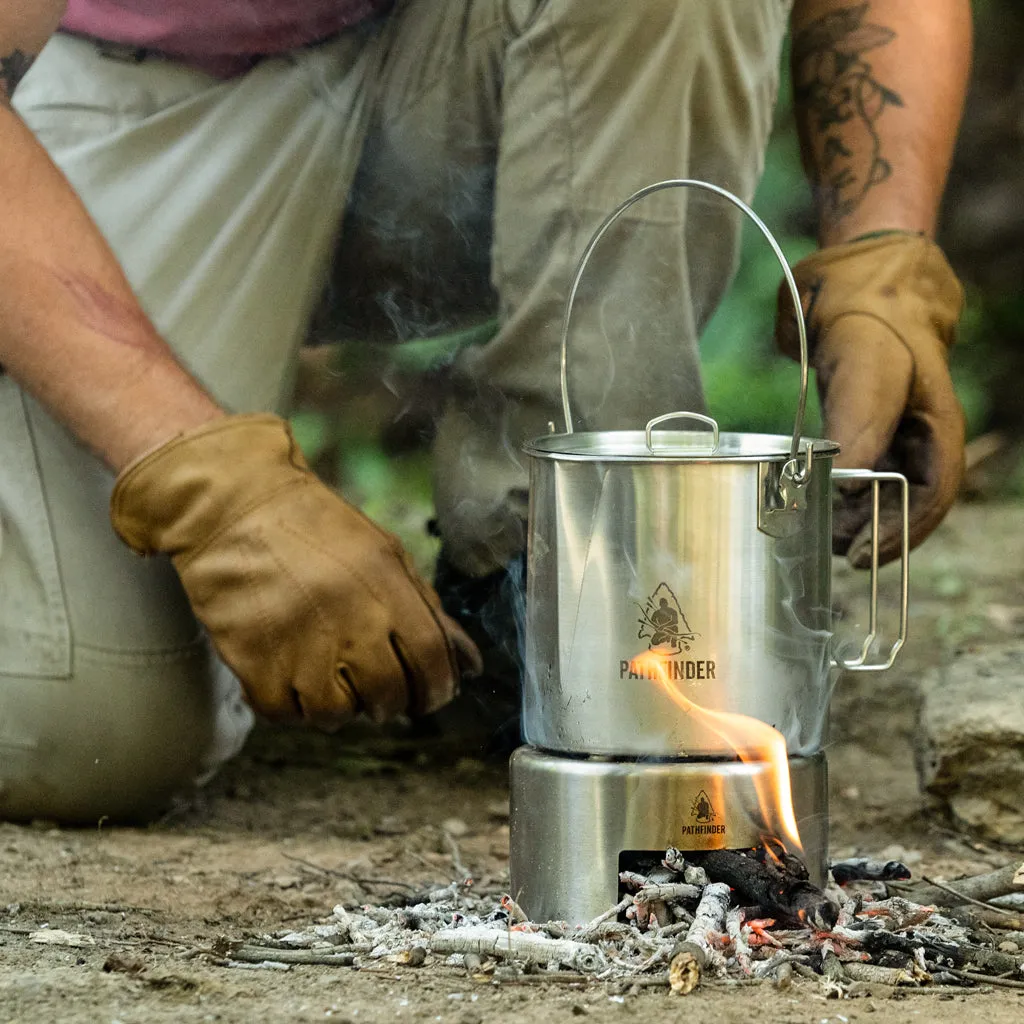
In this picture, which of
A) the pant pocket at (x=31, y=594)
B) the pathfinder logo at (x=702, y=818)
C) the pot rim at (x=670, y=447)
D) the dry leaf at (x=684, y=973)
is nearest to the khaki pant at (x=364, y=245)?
the pant pocket at (x=31, y=594)

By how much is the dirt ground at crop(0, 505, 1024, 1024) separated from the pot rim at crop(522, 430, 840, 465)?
53 cm

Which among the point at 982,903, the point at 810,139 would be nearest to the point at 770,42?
the point at 810,139

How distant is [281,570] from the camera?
6.28 feet

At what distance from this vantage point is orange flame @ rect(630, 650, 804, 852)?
1.52m

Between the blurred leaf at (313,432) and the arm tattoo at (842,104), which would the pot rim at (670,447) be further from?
the blurred leaf at (313,432)

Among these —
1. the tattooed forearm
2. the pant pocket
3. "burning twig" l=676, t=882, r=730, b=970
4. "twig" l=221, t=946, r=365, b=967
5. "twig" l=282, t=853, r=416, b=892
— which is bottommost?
"twig" l=282, t=853, r=416, b=892

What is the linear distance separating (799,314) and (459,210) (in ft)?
3.41

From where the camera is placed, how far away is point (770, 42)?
7.56ft

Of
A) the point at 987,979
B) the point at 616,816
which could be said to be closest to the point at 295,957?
the point at 616,816

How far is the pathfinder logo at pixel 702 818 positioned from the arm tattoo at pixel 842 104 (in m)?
1.26

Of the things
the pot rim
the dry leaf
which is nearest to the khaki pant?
the pot rim

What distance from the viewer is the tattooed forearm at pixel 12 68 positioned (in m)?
2.14

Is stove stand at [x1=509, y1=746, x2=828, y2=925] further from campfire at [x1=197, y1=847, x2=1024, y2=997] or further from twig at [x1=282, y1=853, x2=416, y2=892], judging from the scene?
twig at [x1=282, y1=853, x2=416, y2=892]

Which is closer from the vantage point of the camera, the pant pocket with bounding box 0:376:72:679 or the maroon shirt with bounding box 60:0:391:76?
the pant pocket with bounding box 0:376:72:679
